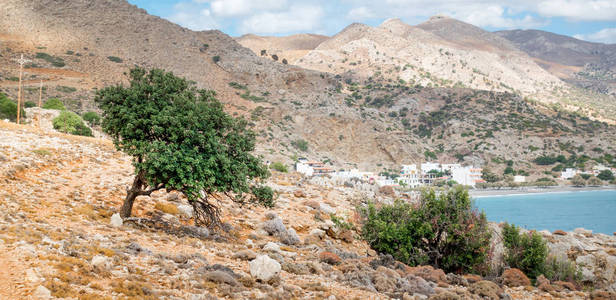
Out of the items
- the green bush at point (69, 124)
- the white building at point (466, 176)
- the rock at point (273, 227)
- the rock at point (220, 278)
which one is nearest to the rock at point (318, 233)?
the rock at point (273, 227)

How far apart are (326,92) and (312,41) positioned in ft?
348

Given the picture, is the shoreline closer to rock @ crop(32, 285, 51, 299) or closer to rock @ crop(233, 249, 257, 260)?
rock @ crop(233, 249, 257, 260)

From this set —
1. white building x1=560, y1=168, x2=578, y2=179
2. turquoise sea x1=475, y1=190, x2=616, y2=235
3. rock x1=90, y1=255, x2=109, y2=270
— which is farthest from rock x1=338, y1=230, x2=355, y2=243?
white building x1=560, y1=168, x2=578, y2=179

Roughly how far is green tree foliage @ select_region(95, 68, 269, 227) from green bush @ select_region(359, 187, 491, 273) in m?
5.12

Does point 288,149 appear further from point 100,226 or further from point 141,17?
point 100,226

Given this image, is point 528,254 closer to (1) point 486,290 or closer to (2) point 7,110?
(1) point 486,290

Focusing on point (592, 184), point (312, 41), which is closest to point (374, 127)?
point (592, 184)

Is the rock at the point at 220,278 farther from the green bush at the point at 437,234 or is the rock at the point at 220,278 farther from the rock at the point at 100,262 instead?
the green bush at the point at 437,234

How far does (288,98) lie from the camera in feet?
280

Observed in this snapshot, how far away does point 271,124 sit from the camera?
74062 millimetres

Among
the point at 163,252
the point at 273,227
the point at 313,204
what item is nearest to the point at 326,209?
the point at 313,204

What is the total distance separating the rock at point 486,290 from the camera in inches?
423

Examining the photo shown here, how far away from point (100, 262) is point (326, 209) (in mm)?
14700

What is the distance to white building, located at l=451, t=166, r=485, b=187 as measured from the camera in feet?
261
